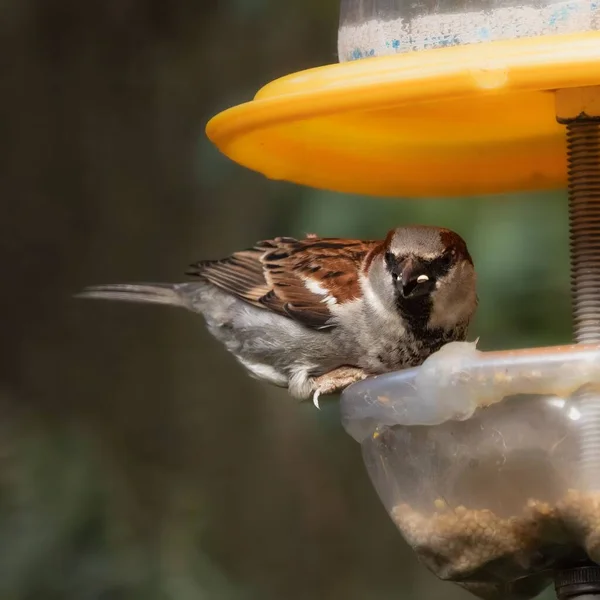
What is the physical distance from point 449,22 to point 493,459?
641mm

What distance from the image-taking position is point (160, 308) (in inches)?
179

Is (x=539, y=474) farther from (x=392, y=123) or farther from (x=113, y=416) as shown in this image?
(x=113, y=416)

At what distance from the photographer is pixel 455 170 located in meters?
2.32

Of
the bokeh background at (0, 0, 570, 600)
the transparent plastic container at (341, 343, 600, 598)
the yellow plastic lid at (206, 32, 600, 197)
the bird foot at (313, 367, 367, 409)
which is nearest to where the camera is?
the yellow plastic lid at (206, 32, 600, 197)

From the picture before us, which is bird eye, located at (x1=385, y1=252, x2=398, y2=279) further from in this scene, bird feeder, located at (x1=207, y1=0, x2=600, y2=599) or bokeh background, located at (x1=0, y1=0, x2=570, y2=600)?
bokeh background, located at (x1=0, y1=0, x2=570, y2=600)

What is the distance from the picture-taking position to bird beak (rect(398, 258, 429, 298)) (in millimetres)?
2578

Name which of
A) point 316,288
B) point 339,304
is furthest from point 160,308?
point 339,304

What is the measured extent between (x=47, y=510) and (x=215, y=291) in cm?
74

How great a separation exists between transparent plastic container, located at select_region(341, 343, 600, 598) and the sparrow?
77cm

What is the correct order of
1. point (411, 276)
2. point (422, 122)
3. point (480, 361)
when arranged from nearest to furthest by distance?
point (480, 361) < point (422, 122) < point (411, 276)

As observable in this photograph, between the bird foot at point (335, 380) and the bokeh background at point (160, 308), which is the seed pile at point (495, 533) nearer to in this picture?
the bird foot at point (335, 380)

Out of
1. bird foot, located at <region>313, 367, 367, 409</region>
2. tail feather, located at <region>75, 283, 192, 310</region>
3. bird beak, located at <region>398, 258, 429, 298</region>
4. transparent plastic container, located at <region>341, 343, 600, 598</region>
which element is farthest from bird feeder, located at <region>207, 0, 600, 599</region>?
tail feather, located at <region>75, 283, 192, 310</region>

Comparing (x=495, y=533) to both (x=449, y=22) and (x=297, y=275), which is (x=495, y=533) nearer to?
(x=449, y=22)

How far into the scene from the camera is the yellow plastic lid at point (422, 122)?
153 centimetres
